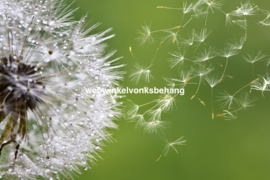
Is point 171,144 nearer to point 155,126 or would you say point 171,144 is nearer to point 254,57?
point 155,126

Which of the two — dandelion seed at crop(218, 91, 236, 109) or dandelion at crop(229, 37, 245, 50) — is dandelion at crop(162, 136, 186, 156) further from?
dandelion at crop(229, 37, 245, 50)

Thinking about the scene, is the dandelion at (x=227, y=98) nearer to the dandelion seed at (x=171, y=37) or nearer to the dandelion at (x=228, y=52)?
the dandelion at (x=228, y=52)

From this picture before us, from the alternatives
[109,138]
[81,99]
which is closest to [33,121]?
[81,99]

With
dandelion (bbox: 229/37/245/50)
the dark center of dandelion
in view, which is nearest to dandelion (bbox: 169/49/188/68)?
dandelion (bbox: 229/37/245/50)

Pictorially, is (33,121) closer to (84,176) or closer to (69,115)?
(69,115)

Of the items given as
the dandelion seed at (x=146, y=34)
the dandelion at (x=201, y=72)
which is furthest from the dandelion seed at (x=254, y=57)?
the dandelion seed at (x=146, y=34)

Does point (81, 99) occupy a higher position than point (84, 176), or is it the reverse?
point (81, 99)

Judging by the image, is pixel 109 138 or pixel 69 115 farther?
pixel 109 138
